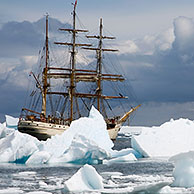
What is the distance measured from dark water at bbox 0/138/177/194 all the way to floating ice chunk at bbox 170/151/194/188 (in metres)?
1.65

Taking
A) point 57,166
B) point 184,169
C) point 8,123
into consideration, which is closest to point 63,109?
point 8,123

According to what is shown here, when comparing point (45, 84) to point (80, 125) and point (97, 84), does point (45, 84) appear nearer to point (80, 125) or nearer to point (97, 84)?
point (97, 84)

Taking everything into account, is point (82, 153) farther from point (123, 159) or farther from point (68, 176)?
point (68, 176)

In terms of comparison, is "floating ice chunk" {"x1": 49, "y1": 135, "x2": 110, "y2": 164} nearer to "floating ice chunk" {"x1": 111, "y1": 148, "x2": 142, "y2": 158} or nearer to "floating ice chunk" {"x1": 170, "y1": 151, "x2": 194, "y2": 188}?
"floating ice chunk" {"x1": 111, "y1": 148, "x2": 142, "y2": 158}

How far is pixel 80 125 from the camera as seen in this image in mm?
32750

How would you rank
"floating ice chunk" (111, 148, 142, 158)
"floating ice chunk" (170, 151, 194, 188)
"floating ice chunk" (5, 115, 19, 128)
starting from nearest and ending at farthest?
1. "floating ice chunk" (170, 151, 194, 188)
2. "floating ice chunk" (111, 148, 142, 158)
3. "floating ice chunk" (5, 115, 19, 128)

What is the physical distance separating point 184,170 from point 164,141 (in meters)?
15.4

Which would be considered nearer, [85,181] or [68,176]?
[85,181]

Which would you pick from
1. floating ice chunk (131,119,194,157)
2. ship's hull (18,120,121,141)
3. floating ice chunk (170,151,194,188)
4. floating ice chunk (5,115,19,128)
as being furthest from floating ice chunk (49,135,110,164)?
floating ice chunk (5,115,19,128)

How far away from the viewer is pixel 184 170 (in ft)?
60.0

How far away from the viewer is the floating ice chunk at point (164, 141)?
33312 millimetres

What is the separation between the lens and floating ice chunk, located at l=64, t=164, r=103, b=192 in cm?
1728

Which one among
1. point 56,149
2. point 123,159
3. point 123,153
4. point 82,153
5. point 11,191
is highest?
point 56,149

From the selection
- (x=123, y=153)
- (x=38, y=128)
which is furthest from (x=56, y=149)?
(x=38, y=128)
